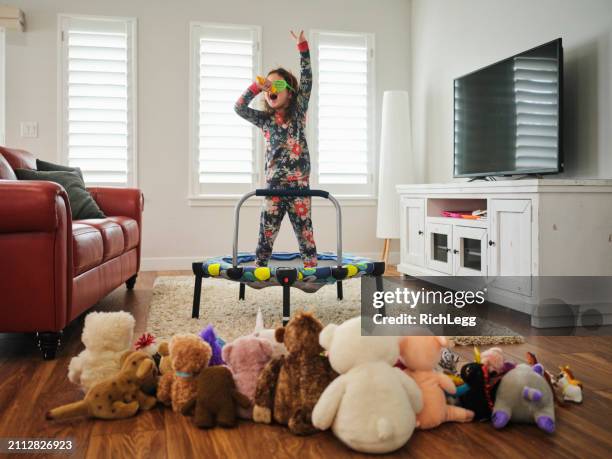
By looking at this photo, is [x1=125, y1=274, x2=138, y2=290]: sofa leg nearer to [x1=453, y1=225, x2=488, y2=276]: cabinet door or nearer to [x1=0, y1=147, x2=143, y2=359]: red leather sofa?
[x1=0, y1=147, x2=143, y2=359]: red leather sofa

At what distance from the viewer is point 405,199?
4020mm

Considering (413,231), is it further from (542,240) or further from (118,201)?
(118,201)

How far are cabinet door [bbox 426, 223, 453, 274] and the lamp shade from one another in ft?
3.26

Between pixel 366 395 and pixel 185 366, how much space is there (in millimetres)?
477

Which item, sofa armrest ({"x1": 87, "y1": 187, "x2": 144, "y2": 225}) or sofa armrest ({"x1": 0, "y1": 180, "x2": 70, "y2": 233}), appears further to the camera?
sofa armrest ({"x1": 87, "y1": 187, "x2": 144, "y2": 225})

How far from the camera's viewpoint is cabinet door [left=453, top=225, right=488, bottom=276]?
301 centimetres

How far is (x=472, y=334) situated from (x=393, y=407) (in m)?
1.21

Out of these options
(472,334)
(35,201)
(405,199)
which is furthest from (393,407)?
(405,199)

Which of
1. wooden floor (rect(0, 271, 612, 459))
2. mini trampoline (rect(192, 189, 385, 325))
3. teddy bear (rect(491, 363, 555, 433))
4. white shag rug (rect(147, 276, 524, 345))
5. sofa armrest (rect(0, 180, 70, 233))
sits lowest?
wooden floor (rect(0, 271, 612, 459))

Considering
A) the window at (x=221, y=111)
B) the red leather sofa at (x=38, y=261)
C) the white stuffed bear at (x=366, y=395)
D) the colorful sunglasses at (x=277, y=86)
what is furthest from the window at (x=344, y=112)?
the white stuffed bear at (x=366, y=395)

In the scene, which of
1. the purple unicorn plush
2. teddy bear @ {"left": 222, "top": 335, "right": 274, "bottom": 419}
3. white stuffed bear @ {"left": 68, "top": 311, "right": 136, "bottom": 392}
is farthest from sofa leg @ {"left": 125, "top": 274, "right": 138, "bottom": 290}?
teddy bear @ {"left": 222, "top": 335, "right": 274, "bottom": 419}

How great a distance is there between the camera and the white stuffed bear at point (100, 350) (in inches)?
59.1

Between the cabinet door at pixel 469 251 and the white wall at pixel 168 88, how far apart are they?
1.83 meters

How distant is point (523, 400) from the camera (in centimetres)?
137
